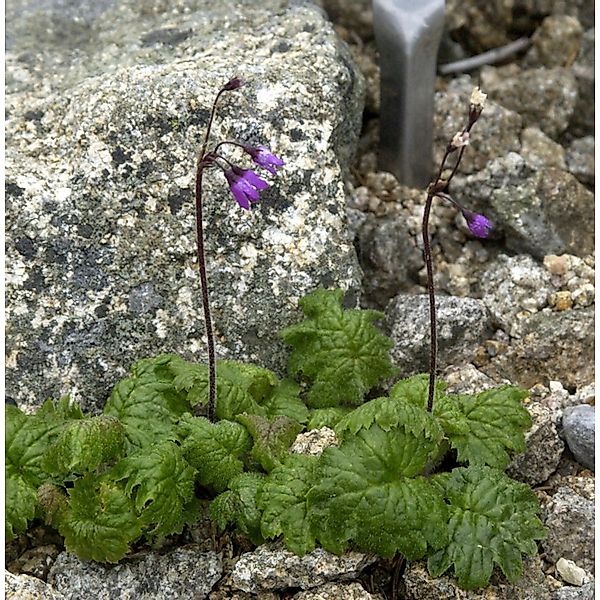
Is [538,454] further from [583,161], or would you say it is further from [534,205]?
[583,161]

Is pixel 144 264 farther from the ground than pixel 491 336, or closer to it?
farther from the ground

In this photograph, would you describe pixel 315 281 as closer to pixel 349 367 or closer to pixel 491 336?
pixel 349 367

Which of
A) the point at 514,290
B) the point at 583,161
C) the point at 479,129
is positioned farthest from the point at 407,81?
the point at 514,290

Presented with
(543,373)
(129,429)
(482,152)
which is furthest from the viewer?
(482,152)

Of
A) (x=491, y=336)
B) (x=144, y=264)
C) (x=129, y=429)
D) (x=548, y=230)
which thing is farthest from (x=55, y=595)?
(x=548, y=230)

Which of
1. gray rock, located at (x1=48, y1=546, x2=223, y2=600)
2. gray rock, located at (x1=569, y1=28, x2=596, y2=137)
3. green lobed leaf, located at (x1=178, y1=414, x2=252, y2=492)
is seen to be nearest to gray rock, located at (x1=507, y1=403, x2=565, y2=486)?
green lobed leaf, located at (x1=178, y1=414, x2=252, y2=492)

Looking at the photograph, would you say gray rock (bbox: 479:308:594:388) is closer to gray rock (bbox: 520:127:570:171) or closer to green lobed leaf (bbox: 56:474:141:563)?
gray rock (bbox: 520:127:570:171)

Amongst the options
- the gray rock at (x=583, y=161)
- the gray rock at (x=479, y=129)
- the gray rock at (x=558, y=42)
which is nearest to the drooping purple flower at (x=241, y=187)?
the gray rock at (x=479, y=129)
